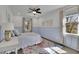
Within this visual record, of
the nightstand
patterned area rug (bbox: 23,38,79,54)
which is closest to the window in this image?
patterned area rug (bbox: 23,38,79,54)

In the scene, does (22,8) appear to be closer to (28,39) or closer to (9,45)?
(28,39)

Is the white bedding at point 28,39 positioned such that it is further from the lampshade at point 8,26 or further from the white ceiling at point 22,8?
the white ceiling at point 22,8

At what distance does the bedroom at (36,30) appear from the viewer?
2146 mm

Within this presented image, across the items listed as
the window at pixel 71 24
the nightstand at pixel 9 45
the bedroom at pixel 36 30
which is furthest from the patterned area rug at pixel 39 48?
the window at pixel 71 24

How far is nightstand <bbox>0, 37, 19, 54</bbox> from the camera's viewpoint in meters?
2.13

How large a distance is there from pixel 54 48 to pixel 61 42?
5.9 inches

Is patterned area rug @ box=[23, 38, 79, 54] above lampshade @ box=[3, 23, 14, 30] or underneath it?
underneath

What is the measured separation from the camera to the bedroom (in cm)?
215

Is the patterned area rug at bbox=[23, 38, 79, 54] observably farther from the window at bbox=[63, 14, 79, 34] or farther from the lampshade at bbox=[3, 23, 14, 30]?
the lampshade at bbox=[3, 23, 14, 30]

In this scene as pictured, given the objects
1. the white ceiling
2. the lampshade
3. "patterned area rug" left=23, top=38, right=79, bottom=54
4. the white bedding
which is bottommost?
"patterned area rug" left=23, top=38, right=79, bottom=54

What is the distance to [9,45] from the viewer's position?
6.98ft

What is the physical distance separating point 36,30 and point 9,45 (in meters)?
0.48

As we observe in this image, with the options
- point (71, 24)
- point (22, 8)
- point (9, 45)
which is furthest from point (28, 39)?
point (71, 24)
